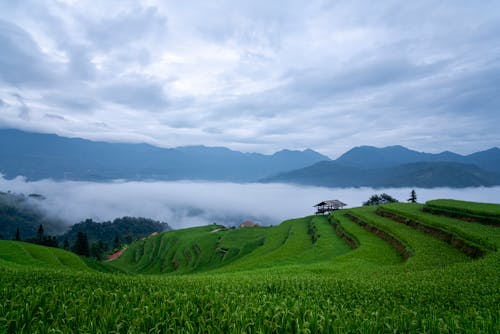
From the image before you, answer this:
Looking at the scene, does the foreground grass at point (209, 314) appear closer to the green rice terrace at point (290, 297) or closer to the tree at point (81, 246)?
the green rice terrace at point (290, 297)

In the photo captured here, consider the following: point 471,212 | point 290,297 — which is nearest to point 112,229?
point 471,212

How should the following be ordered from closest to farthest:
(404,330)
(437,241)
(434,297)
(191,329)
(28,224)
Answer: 1. (191,329)
2. (404,330)
3. (434,297)
4. (437,241)
5. (28,224)

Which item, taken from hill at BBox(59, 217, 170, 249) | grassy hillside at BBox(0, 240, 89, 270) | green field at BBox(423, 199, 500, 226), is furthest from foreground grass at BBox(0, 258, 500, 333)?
hill at BBox(59, 217, 170, 249)

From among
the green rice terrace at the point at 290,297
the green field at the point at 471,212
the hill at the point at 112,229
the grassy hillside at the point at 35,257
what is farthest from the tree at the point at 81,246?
the green field at the point at 471,212

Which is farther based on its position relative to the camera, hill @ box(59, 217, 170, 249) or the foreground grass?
hill @ box(59, 217, 170, 249)

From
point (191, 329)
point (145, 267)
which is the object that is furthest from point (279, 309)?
point (145, 267)

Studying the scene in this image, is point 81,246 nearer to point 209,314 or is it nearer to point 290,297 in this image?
point 290,297

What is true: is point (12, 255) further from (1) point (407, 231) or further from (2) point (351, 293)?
(1) point (407, 231)

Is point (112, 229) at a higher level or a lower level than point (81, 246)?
lower

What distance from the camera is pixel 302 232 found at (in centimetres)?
4831

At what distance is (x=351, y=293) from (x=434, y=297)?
2.63m

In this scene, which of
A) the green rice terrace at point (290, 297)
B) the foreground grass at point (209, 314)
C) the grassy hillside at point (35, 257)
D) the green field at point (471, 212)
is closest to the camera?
the foreground grass at point (209, 314)

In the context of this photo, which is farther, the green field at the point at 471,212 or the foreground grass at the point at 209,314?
the green field at the point at 471,212

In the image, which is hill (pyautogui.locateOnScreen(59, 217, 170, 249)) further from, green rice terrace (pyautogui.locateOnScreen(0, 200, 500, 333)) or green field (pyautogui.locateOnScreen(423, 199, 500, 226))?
green field (pyautogui.locateOnScreen(423, 199, 500, 226))
